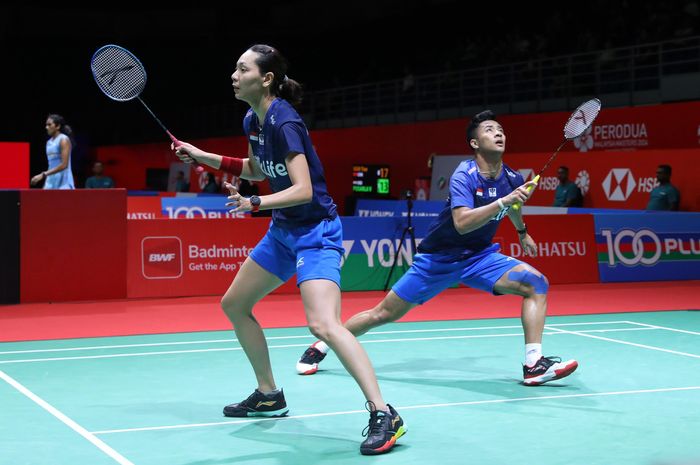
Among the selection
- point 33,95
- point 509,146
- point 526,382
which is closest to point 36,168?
point 33,95

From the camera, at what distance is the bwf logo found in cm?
1130

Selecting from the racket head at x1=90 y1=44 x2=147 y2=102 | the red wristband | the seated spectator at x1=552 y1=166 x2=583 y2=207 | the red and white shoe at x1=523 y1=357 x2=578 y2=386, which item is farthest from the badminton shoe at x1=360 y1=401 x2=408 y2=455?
the seated spectator at x1=552 y1=166 x2=583 y2=207

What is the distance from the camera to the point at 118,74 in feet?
20.1

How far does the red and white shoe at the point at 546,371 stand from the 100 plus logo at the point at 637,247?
23.3 feet

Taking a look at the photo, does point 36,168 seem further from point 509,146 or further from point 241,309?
point 241,309

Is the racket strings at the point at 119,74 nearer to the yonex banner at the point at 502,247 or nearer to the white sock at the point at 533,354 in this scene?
the white sock at the point at 533,354

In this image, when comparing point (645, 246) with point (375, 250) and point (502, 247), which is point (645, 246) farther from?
point (375, 250)

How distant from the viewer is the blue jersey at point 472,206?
6.33 metres

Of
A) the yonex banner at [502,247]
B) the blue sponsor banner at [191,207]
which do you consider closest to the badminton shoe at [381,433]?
the yonex banner at [502,247]

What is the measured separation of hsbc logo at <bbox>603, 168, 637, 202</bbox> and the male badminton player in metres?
10.7

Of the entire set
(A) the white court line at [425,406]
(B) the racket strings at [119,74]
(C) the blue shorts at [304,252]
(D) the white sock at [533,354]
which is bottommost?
(A) the white court line at [425,406]

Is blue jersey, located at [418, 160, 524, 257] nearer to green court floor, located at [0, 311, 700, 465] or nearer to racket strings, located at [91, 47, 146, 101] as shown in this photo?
green court floor, located at [0, 311, 700, 465]

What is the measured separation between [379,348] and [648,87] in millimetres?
11863

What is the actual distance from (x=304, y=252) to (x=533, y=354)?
2041mm
